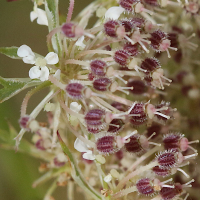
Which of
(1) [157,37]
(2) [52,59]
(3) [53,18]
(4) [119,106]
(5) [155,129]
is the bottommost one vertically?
(5) [155,129]

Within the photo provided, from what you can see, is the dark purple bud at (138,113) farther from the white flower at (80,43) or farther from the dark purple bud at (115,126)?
the white flower at (80,43)

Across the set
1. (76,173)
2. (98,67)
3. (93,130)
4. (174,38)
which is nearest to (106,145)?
(93,130)

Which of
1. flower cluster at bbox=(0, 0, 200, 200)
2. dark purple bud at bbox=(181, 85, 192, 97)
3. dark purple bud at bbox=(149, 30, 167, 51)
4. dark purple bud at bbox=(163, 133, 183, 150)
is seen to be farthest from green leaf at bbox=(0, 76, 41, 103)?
dark purple bud at bbox=(181, 85, 192, 97)

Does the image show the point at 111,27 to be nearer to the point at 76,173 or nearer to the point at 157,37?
the point at 157,37

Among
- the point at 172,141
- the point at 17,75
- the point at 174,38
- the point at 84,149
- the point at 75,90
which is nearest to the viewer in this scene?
the point at 75,90

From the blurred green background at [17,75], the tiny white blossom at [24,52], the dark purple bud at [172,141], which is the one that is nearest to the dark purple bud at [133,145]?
the dark purple bud at [172,141]

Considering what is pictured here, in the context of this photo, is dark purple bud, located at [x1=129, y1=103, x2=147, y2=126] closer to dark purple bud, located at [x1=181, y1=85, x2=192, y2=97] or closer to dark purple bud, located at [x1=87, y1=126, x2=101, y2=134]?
dark purple bud, located at [x1=87, y1=126, x2=101, y2=134]
